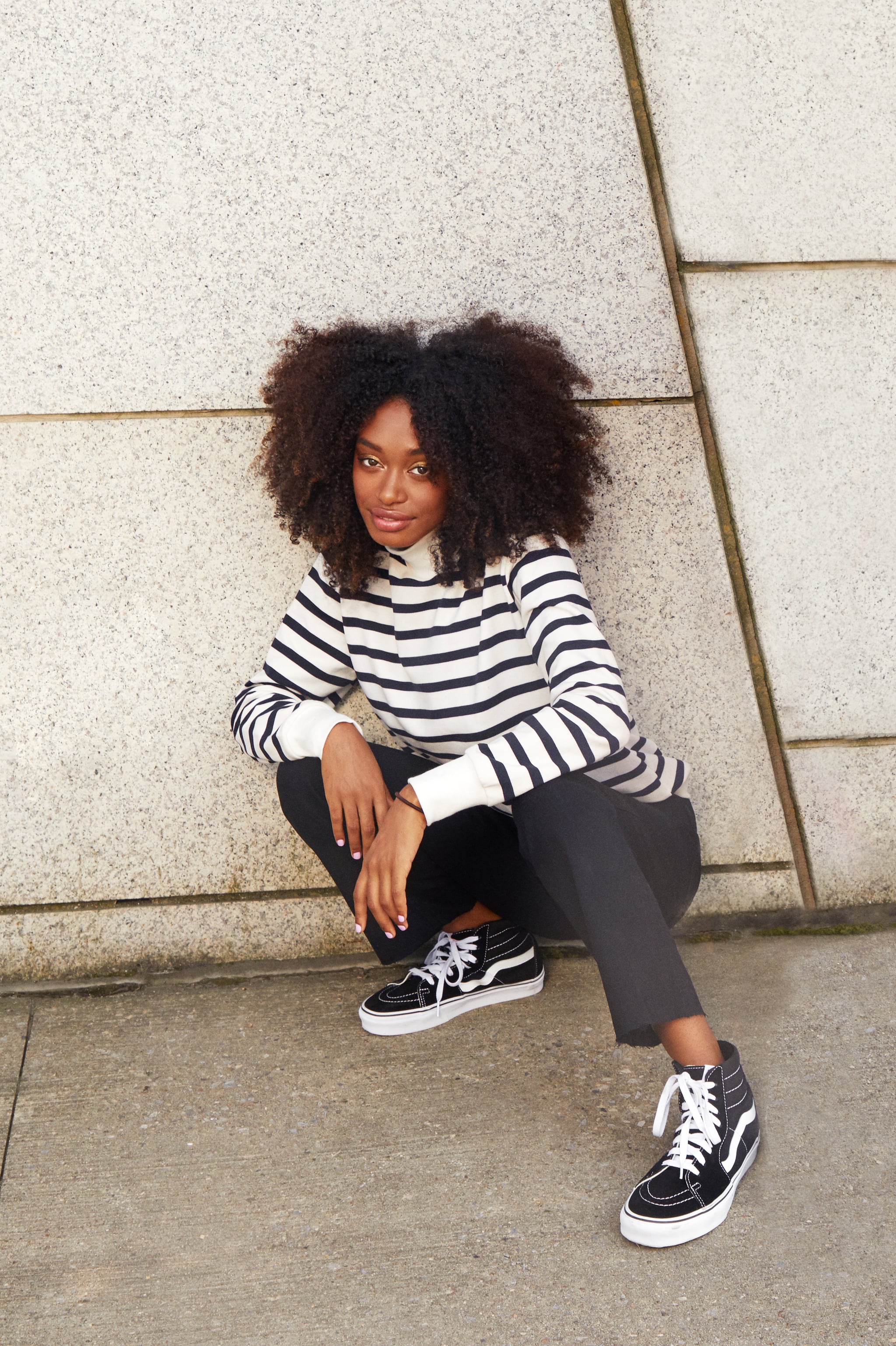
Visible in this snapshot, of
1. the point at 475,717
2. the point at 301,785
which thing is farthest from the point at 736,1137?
the point at 301,785

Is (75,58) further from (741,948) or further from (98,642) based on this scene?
(741,948)

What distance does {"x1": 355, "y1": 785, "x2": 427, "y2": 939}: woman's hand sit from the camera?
1949 mm

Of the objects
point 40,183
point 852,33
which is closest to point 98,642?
point 40,183

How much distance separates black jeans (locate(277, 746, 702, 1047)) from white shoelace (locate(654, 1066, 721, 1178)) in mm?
96

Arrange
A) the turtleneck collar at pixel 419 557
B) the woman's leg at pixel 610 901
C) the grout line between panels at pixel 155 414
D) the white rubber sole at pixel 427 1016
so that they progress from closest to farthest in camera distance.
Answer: the woman's leg at pixel 610 901 < the turtleneck collar at pixel 419 557 < the white rubber sole at pixel 427 1016 < the grout line between panels at pixel 155 414

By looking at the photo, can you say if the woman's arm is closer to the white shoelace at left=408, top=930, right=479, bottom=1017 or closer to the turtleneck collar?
the turtleneck collar

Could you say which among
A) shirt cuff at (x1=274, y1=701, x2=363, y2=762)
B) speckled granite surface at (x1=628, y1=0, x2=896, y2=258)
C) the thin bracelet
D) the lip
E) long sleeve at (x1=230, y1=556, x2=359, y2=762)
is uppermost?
speckled granite surface at (x1=628, y1=0, x2=896, y2=258)

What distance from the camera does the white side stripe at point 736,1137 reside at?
187cm

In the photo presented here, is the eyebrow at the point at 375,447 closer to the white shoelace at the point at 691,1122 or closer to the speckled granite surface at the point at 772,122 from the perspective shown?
the speckled granite surface at the point at 772,122

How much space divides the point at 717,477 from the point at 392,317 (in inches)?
33.7

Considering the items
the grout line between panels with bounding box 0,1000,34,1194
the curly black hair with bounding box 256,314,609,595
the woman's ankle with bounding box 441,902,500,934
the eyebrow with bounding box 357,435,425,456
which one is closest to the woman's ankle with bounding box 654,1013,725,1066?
the woman's ankle with bounding box 441,902,500,934

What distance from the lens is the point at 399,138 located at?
A: 8.07 feet

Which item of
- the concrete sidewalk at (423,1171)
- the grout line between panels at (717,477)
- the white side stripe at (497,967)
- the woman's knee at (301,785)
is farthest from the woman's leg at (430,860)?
the grout line between panels at (717,477)

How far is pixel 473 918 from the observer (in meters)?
2.54
